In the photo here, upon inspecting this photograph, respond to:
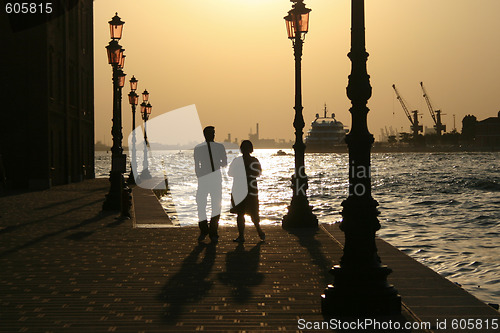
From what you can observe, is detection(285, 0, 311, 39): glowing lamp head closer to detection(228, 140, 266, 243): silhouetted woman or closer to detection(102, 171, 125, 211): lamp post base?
detection(228, 140, 266, 243): silhouetted woman

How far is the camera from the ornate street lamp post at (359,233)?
6434 mm

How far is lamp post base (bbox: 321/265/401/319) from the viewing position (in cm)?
641

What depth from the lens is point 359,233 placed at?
6723 millimetres

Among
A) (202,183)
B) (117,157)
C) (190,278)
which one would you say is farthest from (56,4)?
(190,278)

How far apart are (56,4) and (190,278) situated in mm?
28034

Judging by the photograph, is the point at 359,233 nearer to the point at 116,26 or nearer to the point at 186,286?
the point at 186,286

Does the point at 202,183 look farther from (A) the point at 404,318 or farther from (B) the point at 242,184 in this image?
(A) the point at 404,318

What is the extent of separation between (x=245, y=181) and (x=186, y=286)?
3.88m

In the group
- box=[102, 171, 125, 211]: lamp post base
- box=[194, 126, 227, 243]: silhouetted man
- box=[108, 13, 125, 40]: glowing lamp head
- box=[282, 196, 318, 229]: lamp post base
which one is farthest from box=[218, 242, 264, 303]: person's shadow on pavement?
box=[108, 13, 125, 40]: glowing lamp head

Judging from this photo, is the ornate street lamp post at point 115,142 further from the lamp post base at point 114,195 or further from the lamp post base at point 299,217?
the lamp post base at point 299,217

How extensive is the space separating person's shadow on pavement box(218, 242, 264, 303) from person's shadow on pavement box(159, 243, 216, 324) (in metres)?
0.26

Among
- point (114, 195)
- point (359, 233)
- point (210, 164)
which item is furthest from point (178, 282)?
point (114, 195)

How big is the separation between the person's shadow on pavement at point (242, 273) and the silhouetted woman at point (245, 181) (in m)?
0.93

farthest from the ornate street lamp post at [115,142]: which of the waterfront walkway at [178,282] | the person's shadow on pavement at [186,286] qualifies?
the person's shadow on pavement at [186,286]
